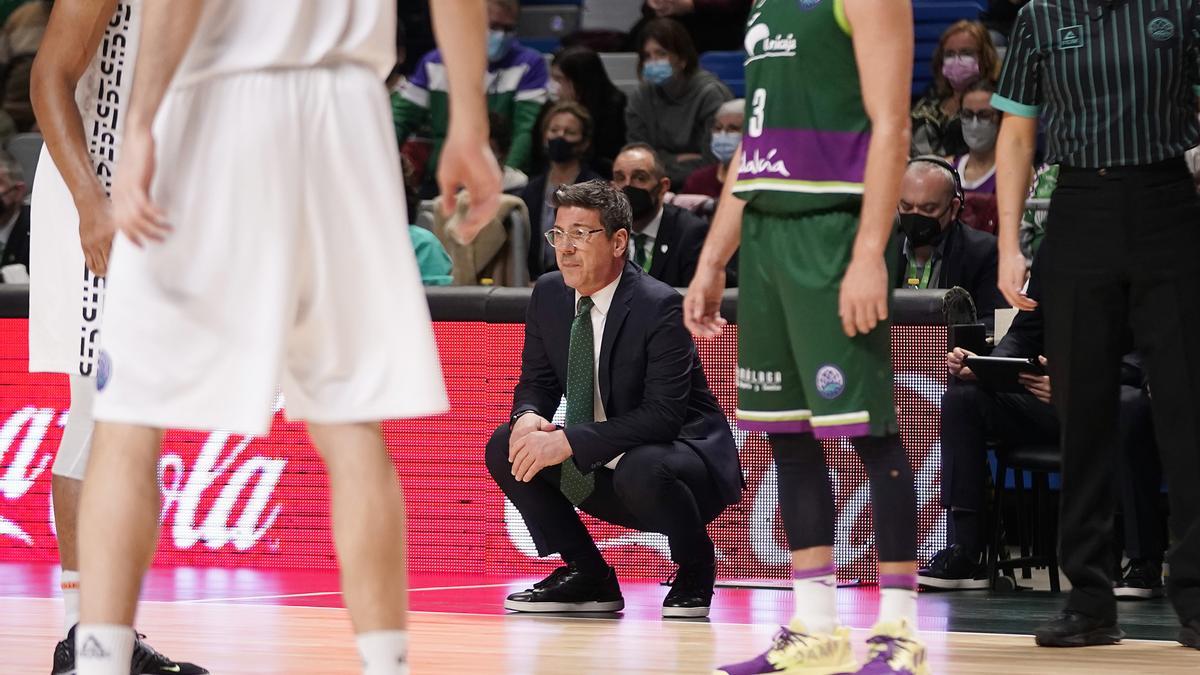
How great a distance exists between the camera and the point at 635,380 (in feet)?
18.0

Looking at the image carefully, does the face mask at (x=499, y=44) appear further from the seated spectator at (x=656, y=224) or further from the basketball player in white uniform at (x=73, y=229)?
the basketball player in white uniform at (x=73, y=229)

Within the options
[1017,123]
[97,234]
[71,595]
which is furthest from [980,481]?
[97,234]

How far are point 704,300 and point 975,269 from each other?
2.96 metres

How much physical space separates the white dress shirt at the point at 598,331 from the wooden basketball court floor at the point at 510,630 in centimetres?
65

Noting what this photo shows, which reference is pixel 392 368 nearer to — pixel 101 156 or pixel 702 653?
pixel 101 156

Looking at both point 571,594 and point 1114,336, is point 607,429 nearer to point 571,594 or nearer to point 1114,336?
point 571,594

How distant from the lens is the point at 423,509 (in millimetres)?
6367

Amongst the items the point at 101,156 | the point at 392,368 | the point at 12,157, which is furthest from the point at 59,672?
the point at 12,157

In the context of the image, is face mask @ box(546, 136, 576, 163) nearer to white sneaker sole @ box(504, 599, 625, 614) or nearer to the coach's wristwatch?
the coach's wristwatch

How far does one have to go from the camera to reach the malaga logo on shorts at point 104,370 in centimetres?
259

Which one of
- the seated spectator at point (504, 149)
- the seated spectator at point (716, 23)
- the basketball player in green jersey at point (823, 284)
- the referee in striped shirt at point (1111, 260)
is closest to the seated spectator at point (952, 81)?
the seated spectator at point (504, 149)

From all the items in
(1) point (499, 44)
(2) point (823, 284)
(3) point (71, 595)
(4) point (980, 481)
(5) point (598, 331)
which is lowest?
(3) point (71, 595)

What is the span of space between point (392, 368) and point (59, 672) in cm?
148

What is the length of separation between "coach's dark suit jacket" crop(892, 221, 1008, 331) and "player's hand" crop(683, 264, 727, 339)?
2823mm
